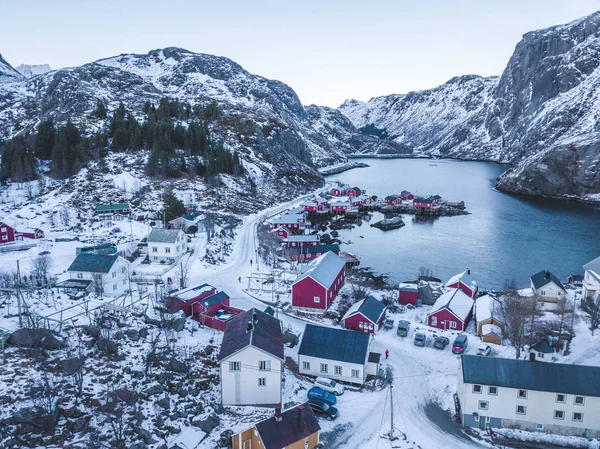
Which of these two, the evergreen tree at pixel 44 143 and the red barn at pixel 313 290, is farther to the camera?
the evergreen tree at pixel 44 143

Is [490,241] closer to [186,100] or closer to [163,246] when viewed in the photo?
[163,246]

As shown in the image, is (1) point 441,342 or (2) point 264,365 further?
(1) point 441,342

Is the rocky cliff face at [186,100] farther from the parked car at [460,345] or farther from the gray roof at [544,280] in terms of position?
the parked car at [460,345]

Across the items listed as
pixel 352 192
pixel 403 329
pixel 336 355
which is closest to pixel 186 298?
pixel 336 355

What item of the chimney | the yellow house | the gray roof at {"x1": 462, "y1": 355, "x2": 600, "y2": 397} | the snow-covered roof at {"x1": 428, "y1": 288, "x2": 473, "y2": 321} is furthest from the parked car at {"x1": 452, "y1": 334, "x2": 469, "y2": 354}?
the chimney

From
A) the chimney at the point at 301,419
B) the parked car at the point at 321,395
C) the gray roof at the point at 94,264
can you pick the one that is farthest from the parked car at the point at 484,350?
the gray roof at the point at 94,264

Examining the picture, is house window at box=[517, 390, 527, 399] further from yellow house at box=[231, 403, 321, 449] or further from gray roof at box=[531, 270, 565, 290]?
gray roof at box=[531, 270, 565, 290]
